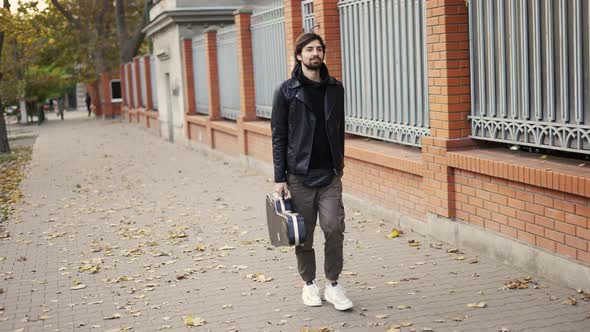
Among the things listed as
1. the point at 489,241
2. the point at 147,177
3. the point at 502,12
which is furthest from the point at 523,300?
the point at 147,177

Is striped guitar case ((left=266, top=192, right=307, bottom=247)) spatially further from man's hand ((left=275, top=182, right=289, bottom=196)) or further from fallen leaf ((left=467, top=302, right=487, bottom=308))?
fallen leaf ((left=467, top=302, right=487, bottom=308))

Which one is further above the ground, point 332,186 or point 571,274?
point 332,186

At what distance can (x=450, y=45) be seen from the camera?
738cm

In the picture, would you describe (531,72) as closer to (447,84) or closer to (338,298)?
(447,84)

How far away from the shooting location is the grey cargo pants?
18.9ft

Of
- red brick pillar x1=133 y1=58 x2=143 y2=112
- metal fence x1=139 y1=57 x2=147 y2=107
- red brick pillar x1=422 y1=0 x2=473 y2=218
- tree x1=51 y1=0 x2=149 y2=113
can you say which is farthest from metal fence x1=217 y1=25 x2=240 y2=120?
tree x1=51 y1=0 x2=149 y2=113

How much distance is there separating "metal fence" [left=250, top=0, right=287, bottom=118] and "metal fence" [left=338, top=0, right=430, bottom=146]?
123 inches

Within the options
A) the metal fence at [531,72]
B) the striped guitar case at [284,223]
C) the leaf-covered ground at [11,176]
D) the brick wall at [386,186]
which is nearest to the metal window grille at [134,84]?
the leaf-covered ground at [11,176]

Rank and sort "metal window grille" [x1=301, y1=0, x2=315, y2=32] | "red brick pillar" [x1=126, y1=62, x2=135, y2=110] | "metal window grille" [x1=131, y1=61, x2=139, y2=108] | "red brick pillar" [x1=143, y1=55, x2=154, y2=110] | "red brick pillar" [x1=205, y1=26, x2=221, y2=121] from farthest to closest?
"red brick pillar" [x1=126, y1=62, x2=135, y2=110], "metal window grille" [x1=131, y1=61, x2=139, y2=108], "red brick pillar" [x1=143, y1=55, x2=154, y2=110], "red brick pillar" [x1=205, y1=26, x2=221, y2=121], "metal window grille" [x1=301, y1=0, x2=315, y2=32]

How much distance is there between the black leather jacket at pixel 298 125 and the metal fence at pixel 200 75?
13515mm

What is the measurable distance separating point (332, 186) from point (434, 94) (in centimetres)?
231

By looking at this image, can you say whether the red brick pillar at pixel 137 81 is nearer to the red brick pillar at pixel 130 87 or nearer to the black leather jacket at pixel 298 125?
the red brick pillar at pixel 130 87

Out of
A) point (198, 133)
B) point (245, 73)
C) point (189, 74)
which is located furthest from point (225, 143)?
point (189, 74)

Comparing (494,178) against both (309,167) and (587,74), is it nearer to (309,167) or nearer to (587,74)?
(587,74)
